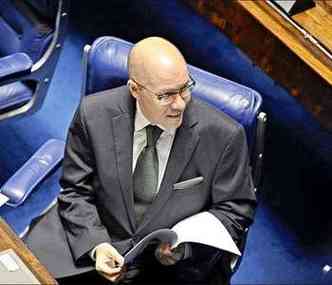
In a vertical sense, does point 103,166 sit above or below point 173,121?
below

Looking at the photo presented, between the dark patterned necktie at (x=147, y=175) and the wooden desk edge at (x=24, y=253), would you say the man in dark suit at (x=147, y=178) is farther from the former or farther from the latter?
the wooden desk edge at (x=24, y=253)

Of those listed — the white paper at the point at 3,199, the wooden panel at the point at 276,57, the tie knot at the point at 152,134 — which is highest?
the wooden panel at the point at 276,57

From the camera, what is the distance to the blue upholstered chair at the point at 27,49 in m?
2.61

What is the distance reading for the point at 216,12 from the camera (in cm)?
304

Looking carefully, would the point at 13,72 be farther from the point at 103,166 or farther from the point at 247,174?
the point at 247,174

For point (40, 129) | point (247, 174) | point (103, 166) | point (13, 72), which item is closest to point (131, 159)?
point (103, 166)

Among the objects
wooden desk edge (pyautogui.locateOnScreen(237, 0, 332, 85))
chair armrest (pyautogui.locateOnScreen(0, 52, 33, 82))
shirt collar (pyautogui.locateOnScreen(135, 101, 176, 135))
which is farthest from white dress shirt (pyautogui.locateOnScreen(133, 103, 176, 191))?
wooden desk edge (pyautogui.locateOnScreen(237, 0, 332, 85))

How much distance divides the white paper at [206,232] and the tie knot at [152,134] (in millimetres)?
249

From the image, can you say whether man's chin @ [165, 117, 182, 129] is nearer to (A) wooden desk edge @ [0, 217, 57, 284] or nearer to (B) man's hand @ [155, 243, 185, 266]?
(B) man's hand @ [155, 243, 185, 266]

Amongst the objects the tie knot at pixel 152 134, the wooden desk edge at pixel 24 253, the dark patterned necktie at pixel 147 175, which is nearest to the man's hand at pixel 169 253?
the dark patterned necktie at pixel 147 175

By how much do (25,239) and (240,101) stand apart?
2.59ft

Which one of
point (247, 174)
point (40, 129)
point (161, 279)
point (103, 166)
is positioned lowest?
point (40, 129)

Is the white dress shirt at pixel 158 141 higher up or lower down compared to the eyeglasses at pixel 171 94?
lower down

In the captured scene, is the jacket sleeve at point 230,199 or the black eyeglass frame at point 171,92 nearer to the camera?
the black eyeglass frame at point 171,92
